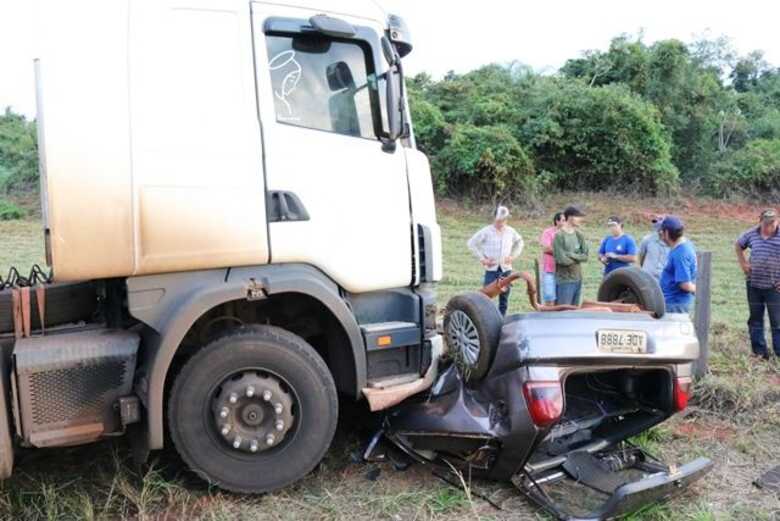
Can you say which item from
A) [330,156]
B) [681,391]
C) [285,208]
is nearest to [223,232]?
[285,208]

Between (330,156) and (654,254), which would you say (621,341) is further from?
(654,254)

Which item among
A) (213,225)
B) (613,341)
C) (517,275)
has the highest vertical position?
(213,225)

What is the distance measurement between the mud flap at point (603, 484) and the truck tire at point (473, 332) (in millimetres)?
661

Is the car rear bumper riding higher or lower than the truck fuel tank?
lower

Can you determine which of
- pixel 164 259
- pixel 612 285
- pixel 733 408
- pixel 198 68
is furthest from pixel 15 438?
pixel 733 408

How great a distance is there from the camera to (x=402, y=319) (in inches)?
165

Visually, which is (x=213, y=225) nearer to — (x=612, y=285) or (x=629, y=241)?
(x=612, y=285)

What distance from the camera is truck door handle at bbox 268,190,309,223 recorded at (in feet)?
12.1

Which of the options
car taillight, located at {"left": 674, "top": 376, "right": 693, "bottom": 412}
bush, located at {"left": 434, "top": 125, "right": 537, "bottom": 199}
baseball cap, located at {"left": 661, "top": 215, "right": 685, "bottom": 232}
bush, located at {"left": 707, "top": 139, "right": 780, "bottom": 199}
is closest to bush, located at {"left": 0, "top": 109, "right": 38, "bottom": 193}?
bush, located at {"left": 434, "top": 125, "right": 537, "bottom": 199}

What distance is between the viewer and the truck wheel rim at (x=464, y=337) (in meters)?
3.95

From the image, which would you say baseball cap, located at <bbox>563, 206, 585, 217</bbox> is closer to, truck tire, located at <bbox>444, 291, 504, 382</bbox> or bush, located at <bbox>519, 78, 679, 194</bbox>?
truck tire, located at <bbox>444, 291, 504, 382</bbox>

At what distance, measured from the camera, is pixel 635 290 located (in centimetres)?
432

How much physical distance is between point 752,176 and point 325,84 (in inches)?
841

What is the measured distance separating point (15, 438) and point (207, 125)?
6.07 feet
